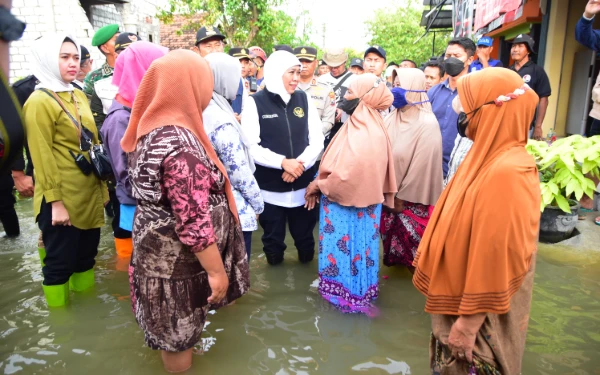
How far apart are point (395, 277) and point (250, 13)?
10265 millimetres

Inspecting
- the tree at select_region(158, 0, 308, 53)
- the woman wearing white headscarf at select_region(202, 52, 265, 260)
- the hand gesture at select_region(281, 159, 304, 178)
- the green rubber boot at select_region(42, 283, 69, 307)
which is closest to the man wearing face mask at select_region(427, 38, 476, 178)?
the hand gesture at select_region(281, 159, 304, 178)

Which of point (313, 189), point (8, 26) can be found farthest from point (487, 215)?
point (313, 189)

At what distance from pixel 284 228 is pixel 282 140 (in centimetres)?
82

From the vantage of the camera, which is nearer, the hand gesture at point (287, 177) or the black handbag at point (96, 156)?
the black handbag at point (96, 156)

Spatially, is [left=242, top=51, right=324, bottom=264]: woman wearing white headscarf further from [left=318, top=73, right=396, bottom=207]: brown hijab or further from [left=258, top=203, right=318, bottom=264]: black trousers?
[left=318, top=73, right=396, bottom=207]: brown hijab

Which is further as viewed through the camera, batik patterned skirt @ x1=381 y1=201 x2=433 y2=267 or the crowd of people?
batik patterned skirt @ x1=381 y1=201 x2=433 y2=267

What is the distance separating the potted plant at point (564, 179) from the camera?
4.01m

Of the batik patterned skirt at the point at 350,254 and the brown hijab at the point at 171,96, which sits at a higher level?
the brown hijab at the point at 171,96

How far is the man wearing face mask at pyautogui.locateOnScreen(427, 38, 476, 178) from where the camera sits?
13.5ft

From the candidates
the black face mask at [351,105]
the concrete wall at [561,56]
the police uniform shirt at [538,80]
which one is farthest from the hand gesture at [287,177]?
the concrete wall at [561,56]

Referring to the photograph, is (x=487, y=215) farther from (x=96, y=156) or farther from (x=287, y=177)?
(x=96, y=156)

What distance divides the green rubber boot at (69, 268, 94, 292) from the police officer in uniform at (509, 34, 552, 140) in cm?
528

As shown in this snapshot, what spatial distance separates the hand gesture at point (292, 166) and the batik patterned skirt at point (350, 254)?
39cm

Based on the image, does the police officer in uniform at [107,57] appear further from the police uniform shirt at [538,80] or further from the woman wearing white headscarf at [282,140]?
the police uniform shirt at [538,80]
